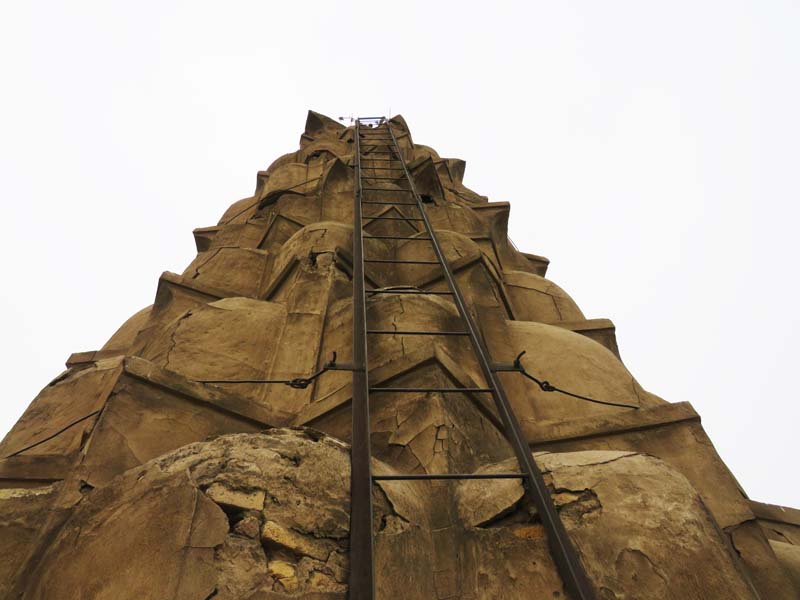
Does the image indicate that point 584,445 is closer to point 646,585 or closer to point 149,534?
point 646,585

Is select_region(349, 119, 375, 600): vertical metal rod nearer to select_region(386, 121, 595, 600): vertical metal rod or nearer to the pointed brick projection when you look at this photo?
the pointed brick projection

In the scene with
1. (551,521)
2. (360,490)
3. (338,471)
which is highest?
(338,471)

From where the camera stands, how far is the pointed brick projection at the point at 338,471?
244cm

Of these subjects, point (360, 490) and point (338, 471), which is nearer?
point (360, 490)

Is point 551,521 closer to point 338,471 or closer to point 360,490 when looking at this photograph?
point 360,490

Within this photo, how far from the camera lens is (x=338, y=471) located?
2852mm

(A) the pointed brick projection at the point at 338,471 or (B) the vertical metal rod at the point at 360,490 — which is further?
(A) the pointed brick projection at the point at 338,471

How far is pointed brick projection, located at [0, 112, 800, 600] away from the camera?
2.44 m

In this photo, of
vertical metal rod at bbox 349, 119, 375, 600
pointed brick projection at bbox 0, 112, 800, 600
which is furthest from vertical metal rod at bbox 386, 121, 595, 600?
vertical metal rod at bbox 349, 119, 375, 600

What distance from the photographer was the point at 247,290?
821cm

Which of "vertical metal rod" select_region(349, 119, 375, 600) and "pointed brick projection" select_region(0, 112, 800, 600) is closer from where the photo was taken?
"vertical metal rod" select_region(349, 119, 375, 600)

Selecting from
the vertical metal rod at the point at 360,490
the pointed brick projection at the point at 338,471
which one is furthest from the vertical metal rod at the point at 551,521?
the vertical metal rod at the point at 360,490

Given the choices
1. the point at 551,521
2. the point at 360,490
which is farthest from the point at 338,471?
the point at 551,521

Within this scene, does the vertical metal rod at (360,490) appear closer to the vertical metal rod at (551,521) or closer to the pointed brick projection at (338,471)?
the pointed brick projection at (338,471)
